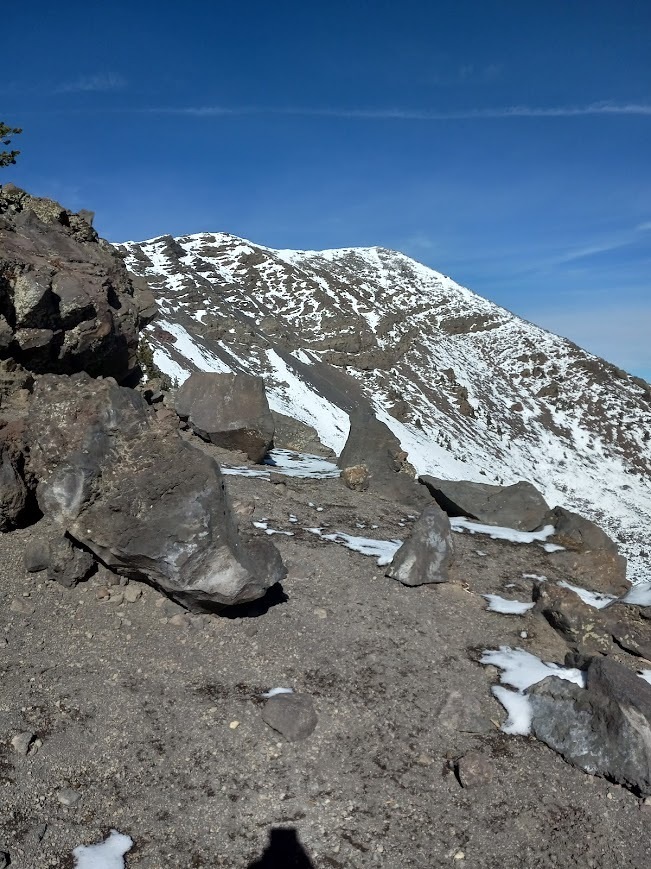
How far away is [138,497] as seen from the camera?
30.2 feet

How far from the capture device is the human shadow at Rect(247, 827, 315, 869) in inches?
227

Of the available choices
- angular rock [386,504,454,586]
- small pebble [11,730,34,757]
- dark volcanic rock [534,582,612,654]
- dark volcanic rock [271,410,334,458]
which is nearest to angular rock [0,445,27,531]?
small pebble [11,730,34,757]

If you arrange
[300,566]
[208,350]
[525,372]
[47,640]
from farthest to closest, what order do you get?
[525,372]
[208,350]
[300,566]
[47,640]

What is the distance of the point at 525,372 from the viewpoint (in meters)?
68.8

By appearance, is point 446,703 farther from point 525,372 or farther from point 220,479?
point 525,372

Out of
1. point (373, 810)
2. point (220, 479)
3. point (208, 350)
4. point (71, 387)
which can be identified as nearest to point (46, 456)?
point (71, 387)

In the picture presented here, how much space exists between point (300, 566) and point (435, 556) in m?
2.91

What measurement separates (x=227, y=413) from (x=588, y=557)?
11.4 m

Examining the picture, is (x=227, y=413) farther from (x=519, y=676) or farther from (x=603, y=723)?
(x=603, y=723)

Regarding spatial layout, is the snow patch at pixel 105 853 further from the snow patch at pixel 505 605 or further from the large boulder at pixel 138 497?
the snow patch at pixel 505 605

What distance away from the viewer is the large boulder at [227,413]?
1889 cm

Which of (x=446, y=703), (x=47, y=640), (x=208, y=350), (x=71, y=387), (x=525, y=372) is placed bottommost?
(x=47, y=640)

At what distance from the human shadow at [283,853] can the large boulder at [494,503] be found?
1281cm

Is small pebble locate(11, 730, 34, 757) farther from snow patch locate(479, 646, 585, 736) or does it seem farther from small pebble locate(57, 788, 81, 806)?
snow patch locate(479, 646, 585, 736)
